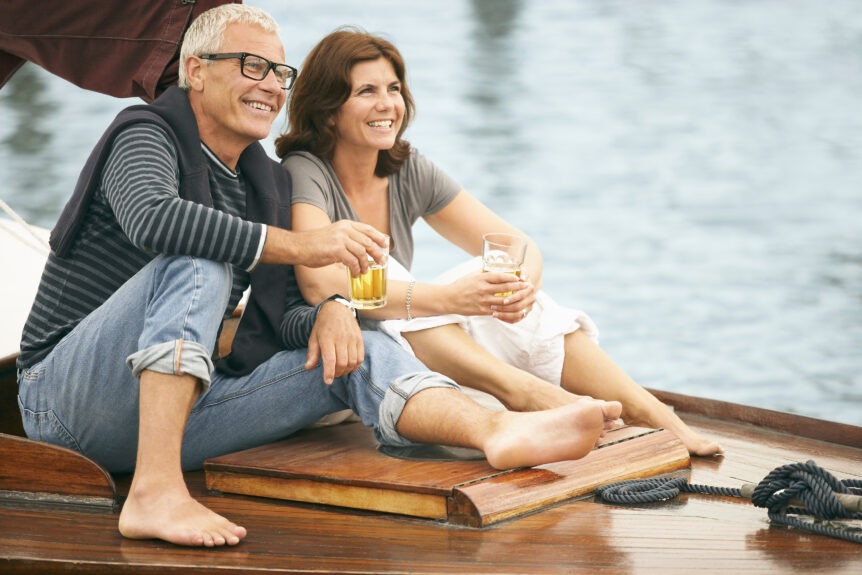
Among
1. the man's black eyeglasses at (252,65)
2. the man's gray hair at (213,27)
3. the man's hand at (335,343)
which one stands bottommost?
the man's hand at (335,343)

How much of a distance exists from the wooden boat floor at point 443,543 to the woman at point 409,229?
1.35ft

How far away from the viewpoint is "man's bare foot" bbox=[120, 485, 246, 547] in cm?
186

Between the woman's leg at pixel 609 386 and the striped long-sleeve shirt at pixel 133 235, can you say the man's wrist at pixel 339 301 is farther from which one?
the woman's leg at pixel 609 386

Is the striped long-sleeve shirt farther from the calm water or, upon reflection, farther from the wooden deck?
the calm water

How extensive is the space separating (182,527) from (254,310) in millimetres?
615

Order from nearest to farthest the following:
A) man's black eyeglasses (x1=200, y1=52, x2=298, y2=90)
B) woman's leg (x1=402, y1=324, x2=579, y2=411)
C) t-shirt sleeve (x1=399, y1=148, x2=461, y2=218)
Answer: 1. man's black eyeglasses (x1=200, y1=52, x2=298, y2=90)
2. woman's leg (x1=402, y1=324, x2=579, y2=411)
3. t-shirt sleeve (x1=399, y1=148, x2=461, y2=218)

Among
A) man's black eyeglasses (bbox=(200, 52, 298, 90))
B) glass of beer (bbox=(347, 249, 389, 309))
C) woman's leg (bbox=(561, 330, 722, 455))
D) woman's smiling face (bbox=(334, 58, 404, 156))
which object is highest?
man's black eyeglasses (bbox=(200, 52, 298, 90))

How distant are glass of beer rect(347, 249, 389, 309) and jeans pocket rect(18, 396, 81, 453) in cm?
55

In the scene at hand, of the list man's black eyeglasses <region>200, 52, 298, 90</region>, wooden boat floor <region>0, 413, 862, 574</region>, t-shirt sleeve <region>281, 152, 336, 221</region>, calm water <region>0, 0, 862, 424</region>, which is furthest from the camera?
calm water <region>0, 0, 862, 424</region>

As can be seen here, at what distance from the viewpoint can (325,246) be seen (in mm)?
2025

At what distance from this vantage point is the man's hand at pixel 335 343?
7.13ft

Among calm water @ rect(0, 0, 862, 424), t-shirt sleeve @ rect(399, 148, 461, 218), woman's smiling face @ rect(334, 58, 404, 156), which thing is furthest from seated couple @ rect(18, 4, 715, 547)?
calm water @ rect(0, 0, 862, 424)

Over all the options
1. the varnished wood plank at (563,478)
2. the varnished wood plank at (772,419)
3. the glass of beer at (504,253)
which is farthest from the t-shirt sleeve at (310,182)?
the varnished wood plank at (772,419)

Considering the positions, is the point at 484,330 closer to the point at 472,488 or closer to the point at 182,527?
the point at 472,488
